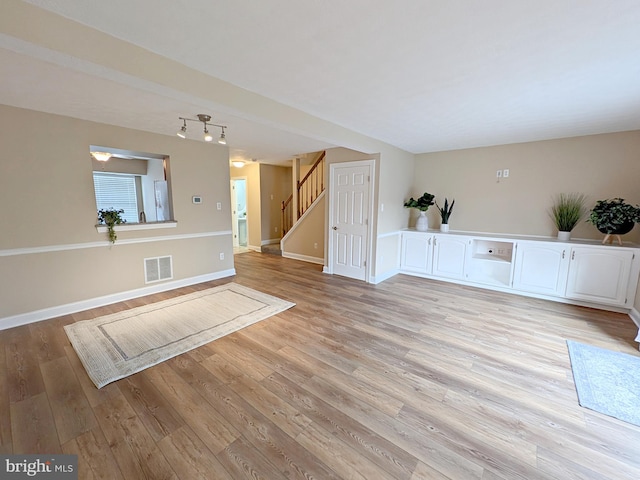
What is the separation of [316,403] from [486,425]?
3.81 feet

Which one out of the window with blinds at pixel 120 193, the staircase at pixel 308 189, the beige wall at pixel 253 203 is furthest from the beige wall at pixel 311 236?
the window with blinds at pixel 120 193

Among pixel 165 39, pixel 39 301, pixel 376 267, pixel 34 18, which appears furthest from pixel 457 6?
pixel 39 301

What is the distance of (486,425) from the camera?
68.7 inches

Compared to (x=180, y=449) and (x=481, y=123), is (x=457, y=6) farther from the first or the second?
(x=180, y=449)

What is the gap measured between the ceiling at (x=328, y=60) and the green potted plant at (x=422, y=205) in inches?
75.6

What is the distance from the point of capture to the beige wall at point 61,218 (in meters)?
2.91

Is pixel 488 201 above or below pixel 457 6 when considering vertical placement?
below

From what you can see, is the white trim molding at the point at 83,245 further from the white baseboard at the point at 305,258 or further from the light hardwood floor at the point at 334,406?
the white baseboard at the point at 305,258

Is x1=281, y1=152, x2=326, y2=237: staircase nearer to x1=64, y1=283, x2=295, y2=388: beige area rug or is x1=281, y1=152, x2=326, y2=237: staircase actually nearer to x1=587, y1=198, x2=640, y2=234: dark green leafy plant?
x1=64, y1=283, x2=295, y2=388: beige area rug

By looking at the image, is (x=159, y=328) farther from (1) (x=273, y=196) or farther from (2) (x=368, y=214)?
(1) (x=273, y=196)

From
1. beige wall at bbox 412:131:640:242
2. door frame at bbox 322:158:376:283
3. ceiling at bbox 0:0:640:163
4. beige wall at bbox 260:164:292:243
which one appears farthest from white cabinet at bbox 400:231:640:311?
beige wall at bbox 260:164:292:243

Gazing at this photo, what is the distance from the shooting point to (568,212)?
3982 millimetres

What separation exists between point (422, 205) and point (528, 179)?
1700mm

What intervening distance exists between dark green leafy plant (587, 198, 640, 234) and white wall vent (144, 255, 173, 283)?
252 inches
